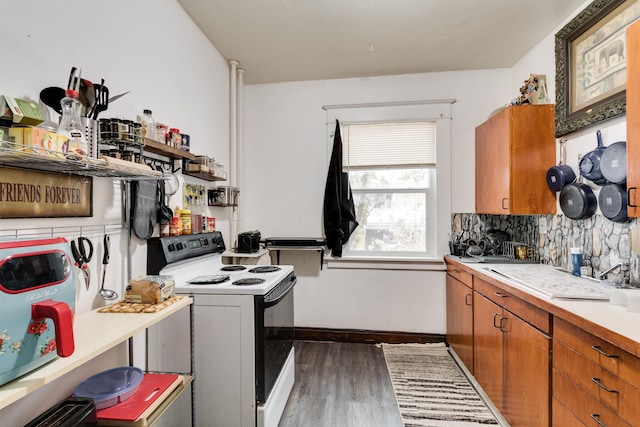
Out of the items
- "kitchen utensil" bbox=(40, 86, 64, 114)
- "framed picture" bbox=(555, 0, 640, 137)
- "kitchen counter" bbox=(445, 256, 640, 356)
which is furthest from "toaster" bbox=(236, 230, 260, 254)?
"framed picture" bbox=(555, 0, 640, 137)

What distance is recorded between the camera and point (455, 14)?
218 cm

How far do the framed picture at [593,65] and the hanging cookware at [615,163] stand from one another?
0.20m

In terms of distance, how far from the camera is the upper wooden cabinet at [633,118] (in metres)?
1.29

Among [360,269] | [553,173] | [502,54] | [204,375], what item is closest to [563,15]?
[502,54]

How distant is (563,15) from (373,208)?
207 cm

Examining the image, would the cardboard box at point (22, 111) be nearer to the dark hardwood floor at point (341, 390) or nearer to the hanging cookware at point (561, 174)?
the dark hardwood floor at point (341, 390)

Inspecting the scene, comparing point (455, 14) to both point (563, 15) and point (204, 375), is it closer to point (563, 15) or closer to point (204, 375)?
point (563, 15)

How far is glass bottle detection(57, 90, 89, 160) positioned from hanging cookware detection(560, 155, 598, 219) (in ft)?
8.82

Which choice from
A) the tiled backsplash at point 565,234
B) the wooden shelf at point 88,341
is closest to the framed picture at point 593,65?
the tiled backsplash at point 565,234

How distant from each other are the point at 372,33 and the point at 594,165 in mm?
1785

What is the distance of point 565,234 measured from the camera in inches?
87.4

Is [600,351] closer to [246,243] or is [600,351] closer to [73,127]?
[73,127]

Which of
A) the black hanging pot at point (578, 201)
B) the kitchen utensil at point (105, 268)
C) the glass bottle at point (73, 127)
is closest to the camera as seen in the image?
the glass bottle at point (73, 127)

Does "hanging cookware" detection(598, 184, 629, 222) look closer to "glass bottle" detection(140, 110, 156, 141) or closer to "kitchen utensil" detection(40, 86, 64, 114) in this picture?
"glass bottle" detection(140, 110, 156, 141)
